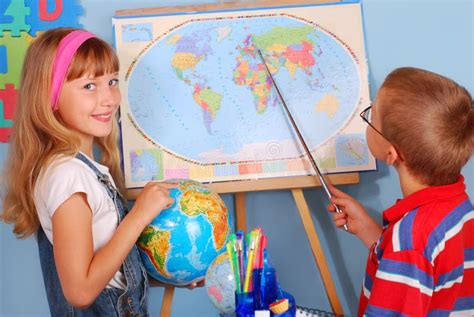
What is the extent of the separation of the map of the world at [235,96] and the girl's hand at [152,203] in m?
0.53

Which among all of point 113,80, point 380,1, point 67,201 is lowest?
point 67,201

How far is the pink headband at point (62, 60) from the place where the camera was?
1905 millimetres

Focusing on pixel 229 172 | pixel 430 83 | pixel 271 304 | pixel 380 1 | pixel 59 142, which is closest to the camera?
pixel 271 304

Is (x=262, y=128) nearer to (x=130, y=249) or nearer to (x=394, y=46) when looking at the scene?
(x=394, y=46)

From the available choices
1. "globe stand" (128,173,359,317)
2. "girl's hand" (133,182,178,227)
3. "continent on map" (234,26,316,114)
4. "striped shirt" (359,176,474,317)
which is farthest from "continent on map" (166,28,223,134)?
"striped shirt" (359,176,474,317)

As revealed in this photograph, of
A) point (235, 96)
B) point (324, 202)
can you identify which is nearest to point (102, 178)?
point (235, 96)

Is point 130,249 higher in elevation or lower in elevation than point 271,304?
higher

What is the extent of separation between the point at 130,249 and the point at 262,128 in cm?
86

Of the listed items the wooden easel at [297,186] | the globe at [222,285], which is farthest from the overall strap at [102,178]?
the wooden easel at [297,186]

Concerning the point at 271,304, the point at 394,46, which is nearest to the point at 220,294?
the point at 271,304

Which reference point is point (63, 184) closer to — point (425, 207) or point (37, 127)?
point (37, 127)

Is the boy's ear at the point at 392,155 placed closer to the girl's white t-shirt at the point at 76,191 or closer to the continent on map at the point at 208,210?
the continent on map at the point at 208,210

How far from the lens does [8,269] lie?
9.48 feet

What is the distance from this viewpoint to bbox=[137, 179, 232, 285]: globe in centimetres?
194
